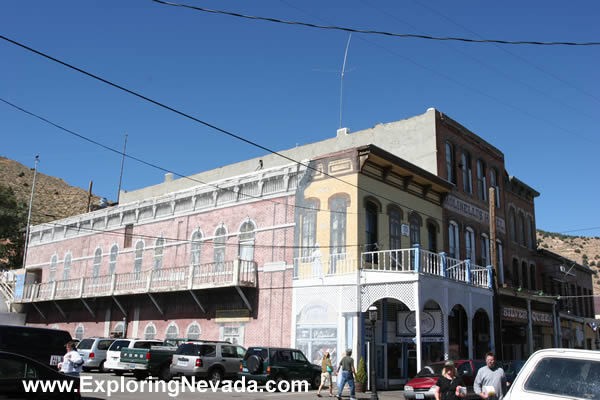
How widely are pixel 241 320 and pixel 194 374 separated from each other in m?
5.88

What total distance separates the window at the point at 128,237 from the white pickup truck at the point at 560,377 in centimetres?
2785

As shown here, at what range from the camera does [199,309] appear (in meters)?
25.7

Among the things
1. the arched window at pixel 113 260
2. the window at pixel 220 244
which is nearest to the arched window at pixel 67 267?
the arched window at pixel 113 260

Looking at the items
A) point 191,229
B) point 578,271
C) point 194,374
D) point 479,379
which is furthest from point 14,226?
point 479,379

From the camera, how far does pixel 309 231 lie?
74.3 feet

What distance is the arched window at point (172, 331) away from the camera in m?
26.7

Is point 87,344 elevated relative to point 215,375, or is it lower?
elevated

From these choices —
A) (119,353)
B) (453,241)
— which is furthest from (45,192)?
(453,241)

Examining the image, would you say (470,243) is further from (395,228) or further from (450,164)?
(395,228)

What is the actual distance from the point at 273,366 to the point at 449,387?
10190 mm

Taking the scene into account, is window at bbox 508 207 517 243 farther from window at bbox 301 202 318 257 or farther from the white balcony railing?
the white balcony railing

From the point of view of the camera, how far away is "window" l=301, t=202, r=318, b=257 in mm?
22422

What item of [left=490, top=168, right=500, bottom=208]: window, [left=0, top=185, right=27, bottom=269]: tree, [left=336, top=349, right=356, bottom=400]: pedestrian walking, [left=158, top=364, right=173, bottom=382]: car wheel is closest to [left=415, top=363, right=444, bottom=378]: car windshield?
[left=336, top=349, right=356, bottom=400]: pedestrian walking

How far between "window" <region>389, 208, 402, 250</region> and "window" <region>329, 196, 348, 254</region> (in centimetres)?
236
